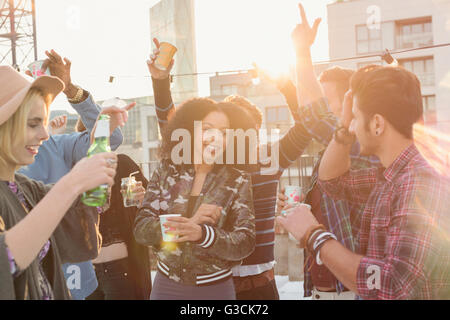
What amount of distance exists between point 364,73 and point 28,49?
1609cm

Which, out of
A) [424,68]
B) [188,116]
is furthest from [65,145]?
[424,68]

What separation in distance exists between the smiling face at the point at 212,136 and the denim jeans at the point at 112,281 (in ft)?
4.33

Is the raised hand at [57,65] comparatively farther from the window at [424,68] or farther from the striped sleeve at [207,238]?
the window at [424,68]

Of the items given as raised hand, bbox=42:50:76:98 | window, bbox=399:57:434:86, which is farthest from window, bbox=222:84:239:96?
raised hand, bbox=42:50:76:98

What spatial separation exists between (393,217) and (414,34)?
30.8m

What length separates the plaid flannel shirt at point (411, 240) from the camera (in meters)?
1.41

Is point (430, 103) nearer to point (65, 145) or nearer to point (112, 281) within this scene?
point (112, 281)

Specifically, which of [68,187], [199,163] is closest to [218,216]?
[199,163]

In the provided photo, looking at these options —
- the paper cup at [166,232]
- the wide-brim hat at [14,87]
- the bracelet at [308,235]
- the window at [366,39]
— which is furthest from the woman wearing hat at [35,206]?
the window at [366,39]

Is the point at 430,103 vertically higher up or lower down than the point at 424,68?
lower down

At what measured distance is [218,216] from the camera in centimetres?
202

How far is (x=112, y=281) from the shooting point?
3.07 m

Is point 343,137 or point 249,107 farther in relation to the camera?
point 249,107
